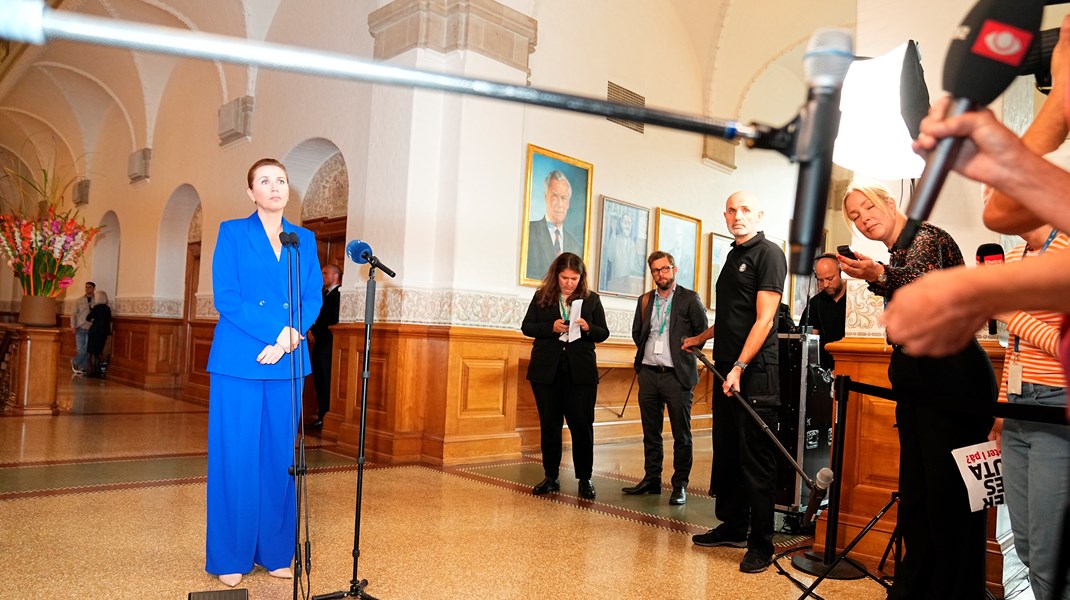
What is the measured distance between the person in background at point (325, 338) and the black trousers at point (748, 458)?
4.54 m

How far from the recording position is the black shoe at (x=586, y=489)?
4.68 m

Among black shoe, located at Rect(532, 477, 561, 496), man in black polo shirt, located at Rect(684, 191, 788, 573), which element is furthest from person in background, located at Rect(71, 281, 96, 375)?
man in black polo shirt, located at Rect(684, 191, 788, 573)

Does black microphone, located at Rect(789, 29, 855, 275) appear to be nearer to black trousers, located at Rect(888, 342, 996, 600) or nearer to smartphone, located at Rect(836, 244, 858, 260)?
black trousers, located at Rect(888, 342, 996, 600)

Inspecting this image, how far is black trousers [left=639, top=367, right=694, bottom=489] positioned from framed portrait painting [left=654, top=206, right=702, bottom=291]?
11.7 feet

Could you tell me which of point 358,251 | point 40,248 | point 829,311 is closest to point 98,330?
point 40,248

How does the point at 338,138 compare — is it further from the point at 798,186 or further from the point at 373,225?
the point at 798,186

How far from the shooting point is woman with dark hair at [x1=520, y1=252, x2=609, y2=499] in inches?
188

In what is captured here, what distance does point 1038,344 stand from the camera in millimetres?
1886

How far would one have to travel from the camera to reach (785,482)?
4234 mm

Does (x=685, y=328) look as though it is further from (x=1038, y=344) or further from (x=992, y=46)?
(x=992, y=46)

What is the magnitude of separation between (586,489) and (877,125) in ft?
9.41

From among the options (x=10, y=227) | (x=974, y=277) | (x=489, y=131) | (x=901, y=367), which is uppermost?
(x=489, y=131)

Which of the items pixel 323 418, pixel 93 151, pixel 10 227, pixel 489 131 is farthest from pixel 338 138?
pixel 93 151

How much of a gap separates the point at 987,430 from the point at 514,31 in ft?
16.9
